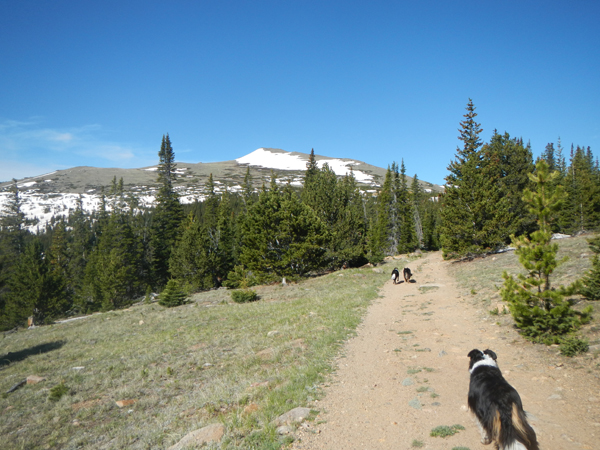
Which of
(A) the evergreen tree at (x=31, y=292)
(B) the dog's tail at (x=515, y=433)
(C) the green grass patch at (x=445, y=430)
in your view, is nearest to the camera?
(B) the dog's tail at (x=515, y=433)

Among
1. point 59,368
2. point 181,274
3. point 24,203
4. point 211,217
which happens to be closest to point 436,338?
point 59,368

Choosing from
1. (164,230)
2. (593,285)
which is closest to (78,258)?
(164,230)

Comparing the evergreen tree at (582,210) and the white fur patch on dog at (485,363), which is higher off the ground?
the evergreen tree at (582,210)

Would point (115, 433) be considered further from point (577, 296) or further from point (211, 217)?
point (211, 217)

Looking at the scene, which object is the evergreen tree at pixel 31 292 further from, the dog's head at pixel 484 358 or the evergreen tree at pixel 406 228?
the evergreen tree at pixel 406 228

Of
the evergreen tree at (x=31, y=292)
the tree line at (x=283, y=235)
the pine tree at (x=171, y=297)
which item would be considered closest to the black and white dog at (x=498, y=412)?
the tree line at (x=283, y=235)

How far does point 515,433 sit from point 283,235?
24.0 meters

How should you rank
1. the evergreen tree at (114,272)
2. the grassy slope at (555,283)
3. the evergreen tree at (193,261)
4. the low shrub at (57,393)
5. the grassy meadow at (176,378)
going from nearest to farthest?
1. the grassy meadow at (176,378)
2. the grassy slope at (555,283)
3. the low shrub at (57,393)
4. the evergreen tree at (193,261)
5. the evergreen tree at (114,272)

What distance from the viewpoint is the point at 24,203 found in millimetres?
137750

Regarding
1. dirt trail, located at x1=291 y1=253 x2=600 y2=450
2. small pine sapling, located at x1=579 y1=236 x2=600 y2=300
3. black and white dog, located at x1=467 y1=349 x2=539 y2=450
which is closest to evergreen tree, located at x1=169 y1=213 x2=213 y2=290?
dirt trail, located at x1=291 y1=253 x2=600 y2=450

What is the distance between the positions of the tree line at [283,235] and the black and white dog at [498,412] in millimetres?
5666

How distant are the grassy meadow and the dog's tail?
10.0 ft

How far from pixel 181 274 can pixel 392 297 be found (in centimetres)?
3247

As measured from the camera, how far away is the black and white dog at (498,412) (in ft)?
12.6
